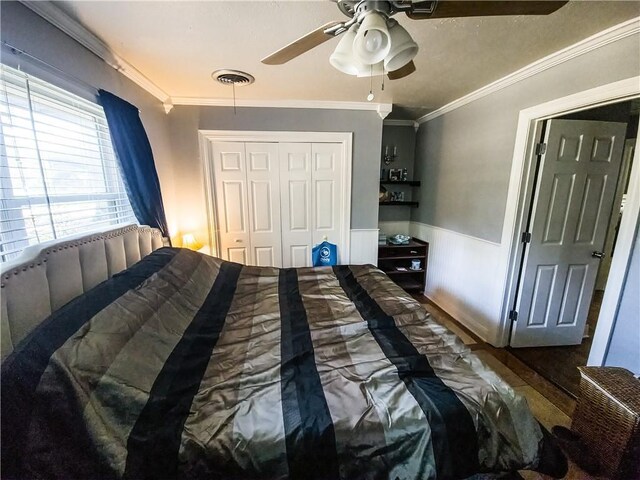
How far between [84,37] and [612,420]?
338 centimetres

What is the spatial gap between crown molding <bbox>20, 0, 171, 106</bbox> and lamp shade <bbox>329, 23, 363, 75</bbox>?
143 cm

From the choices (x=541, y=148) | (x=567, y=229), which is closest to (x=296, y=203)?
(x=541, y=148)

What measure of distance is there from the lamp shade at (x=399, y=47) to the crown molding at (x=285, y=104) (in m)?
1.87

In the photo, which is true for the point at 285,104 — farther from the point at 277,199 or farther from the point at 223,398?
the point at 223,398

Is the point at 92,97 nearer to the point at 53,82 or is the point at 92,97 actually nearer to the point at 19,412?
the point at 53,82

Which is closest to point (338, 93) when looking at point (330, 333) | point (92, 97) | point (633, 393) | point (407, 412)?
point (92, 97)

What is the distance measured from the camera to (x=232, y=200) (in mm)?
2959

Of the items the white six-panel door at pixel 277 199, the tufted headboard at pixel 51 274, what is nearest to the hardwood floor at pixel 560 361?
the white six-panel door at pixel 277 199

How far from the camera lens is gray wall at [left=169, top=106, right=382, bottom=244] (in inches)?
108

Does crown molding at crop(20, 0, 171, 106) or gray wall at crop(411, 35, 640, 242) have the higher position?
crown molding at crop(20, 0, 171, 106)

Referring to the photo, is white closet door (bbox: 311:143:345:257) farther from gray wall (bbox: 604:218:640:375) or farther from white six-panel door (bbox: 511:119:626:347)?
gray wall (bbox: 604:218:640:375)

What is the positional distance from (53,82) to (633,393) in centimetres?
322

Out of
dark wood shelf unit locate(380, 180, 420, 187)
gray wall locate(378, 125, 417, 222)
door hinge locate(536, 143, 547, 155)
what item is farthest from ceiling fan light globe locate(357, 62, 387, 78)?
gray wall locate(378, 125, 417, 222)

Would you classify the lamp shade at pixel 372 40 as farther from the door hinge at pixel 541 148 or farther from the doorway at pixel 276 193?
the doorway at pixel 276 193
